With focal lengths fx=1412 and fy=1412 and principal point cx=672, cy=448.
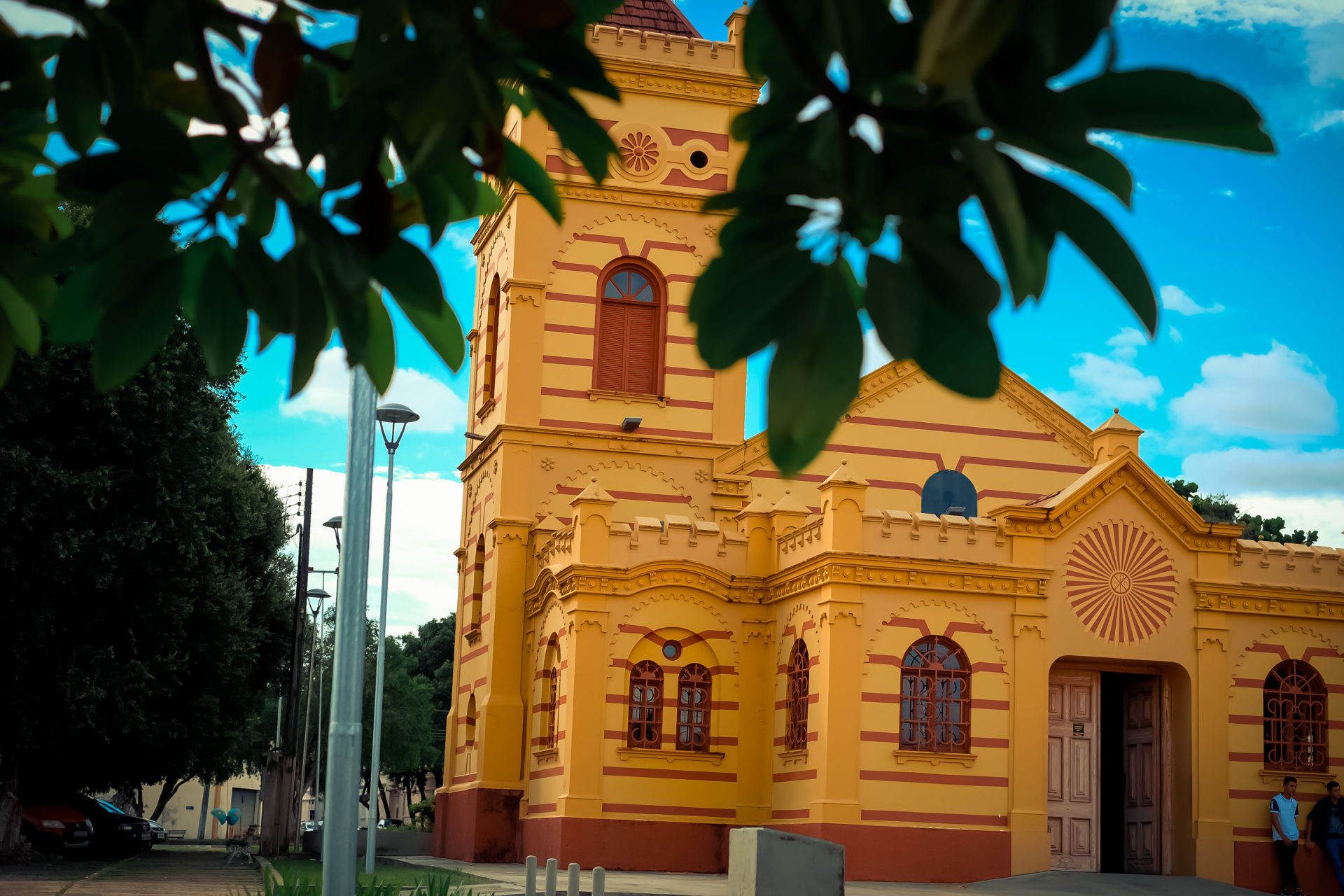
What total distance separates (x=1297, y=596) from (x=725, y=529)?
Result: 9.34 meters

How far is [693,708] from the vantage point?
23.4m

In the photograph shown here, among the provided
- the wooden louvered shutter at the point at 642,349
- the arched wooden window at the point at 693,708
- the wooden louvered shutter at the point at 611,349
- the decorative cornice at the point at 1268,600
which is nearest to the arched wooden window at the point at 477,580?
the wooden louvered shutter at the point at 611,349

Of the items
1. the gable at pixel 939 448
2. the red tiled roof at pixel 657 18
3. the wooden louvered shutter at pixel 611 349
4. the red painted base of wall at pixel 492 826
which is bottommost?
the red painted base of wall at pixel 492 826

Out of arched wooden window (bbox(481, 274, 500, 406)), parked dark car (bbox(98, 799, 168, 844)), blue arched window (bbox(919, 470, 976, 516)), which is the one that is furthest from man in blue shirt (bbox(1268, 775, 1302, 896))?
parked dark car (bbox(98, 799, 168, 844))

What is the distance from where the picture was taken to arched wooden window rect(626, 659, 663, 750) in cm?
2300

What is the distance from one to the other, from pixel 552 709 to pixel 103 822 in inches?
633

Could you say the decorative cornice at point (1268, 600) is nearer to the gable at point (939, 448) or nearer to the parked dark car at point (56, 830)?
the gable at point (939, 448)

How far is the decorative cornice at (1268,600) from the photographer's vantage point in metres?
22.4

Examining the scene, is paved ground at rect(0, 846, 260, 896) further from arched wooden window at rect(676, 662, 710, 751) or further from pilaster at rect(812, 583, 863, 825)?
pilaster at rect(812, 583, 863, 825)

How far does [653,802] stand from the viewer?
22.7 meters

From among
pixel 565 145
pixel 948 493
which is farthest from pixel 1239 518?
pixel 565 145

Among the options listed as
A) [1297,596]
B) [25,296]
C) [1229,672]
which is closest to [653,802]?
[1229,672]

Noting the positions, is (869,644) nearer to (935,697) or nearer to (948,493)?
(935,697)

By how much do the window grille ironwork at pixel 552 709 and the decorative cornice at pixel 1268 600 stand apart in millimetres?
10668
